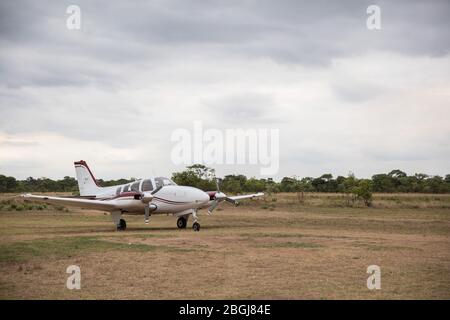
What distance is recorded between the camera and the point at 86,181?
34.3 m

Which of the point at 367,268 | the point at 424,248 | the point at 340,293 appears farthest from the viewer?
the point at 424,248

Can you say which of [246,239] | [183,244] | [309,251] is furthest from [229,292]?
[246,239]

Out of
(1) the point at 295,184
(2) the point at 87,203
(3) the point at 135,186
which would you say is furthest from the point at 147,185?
(1) the point at 295,184

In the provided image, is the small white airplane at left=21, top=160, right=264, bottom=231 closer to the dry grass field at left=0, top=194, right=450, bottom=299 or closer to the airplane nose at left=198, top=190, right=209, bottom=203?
the airplane nose at left=198, top=190, right=209, bottom=203

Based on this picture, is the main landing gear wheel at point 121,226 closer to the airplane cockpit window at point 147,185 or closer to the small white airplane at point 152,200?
the small white airplane at point 152,200

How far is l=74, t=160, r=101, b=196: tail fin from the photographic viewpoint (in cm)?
3369

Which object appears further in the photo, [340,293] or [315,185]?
[315,185]

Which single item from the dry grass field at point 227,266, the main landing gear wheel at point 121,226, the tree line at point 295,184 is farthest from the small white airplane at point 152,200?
the tree line at point 295,184

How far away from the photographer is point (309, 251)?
1836cm

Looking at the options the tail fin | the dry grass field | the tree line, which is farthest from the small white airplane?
the tree line

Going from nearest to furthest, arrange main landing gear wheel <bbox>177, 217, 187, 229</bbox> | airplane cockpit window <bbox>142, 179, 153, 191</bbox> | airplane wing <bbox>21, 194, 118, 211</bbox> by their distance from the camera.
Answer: airplane wing <bbox>21, 194, 118, 211</bbox>
airplane cockpit window <bbox>142, 179, 153, 191</bbox>
main landing gear wheel <bbox>177, 217, 187, 229</bbox>
